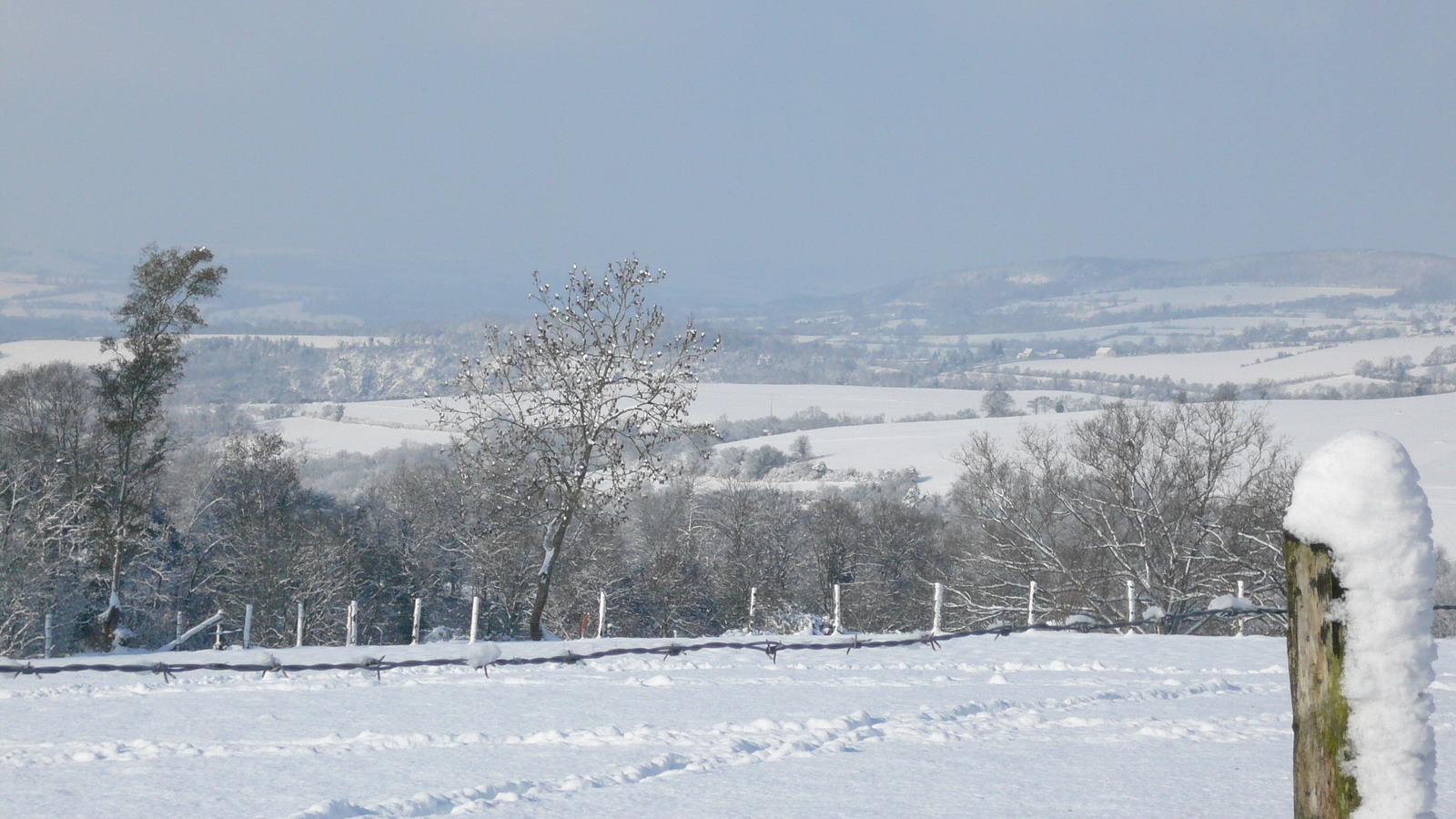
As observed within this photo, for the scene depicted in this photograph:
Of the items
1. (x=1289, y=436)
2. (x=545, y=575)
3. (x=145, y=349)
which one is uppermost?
(x=145, y=349)

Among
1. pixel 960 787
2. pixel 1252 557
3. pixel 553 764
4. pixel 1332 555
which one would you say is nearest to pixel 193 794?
pixel 553 764

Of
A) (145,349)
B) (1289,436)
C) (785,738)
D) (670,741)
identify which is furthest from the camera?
(1289,436)

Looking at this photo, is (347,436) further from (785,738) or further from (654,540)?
(785,738)

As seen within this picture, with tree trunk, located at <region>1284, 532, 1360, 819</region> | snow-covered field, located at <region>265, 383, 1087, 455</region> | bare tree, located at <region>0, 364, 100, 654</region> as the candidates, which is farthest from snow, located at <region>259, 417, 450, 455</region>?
tree trunk, located at <region>1284, 532, 1360, 819</region>

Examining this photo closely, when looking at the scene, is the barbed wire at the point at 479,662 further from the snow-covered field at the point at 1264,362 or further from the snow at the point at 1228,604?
the snow-covered field at the point at 1264,362

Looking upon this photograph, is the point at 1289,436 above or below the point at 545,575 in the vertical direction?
above

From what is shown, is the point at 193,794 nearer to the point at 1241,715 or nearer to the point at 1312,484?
the point at 1312,484

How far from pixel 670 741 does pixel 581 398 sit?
473 inches

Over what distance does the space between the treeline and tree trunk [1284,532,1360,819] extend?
1743cm

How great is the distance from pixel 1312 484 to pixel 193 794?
16.1 ft

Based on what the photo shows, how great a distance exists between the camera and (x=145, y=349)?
26016 mm

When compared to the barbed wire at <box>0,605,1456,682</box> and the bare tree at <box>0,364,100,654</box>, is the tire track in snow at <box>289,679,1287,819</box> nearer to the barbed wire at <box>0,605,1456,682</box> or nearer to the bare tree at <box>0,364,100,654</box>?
the barbed wire at <box>0,605,1456,682</box>

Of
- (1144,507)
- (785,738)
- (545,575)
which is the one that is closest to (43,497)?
(545,575)

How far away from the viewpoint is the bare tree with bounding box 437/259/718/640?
728 inches
